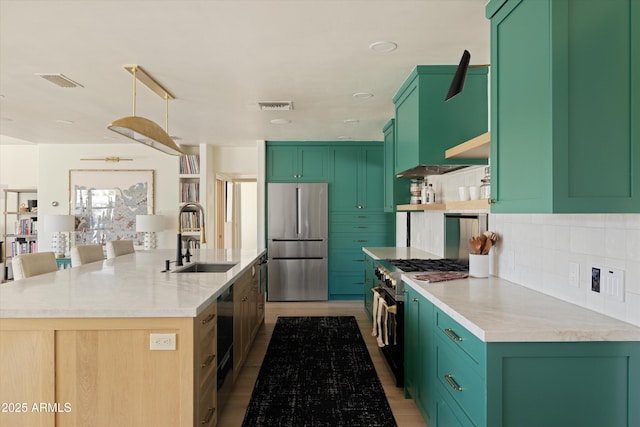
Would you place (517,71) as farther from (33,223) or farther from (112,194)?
(33,223)

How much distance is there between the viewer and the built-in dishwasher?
246 cm

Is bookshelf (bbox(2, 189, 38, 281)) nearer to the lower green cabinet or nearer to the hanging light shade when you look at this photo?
the hanging light shade

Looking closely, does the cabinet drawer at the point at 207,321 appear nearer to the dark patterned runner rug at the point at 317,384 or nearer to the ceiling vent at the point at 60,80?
the dark patterned runner rug at the point at 317,384

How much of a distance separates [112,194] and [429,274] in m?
5.68

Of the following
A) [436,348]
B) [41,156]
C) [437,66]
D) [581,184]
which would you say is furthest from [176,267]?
[41,156]

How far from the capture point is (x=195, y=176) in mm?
6535

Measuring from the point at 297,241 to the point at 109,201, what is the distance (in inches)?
126

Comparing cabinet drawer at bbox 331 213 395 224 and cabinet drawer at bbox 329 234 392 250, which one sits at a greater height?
cabinet drawer at bbox 331 213 395 224

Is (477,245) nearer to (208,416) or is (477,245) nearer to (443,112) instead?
(443,112)

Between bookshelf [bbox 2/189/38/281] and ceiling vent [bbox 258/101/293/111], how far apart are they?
5000 millimetres

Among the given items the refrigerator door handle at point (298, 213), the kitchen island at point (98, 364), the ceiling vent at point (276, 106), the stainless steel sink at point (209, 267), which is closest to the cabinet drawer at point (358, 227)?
the refrigerator door handle at point (298, 213)

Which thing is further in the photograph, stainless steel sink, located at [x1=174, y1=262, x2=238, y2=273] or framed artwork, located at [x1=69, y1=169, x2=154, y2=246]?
framed artwork, located at [x1=69, y1=169, x2=154, y2=246]

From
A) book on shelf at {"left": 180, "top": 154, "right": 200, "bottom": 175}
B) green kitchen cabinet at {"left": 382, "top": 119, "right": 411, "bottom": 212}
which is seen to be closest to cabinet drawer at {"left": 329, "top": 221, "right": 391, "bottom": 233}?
green kitchen cabinet at {"left": 382, "top": 119, "right": 411, "bottom": 212}

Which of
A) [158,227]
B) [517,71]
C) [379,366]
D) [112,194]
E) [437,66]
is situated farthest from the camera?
[112,194]
